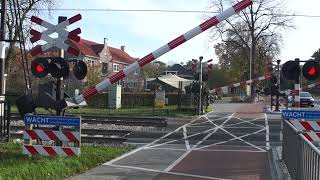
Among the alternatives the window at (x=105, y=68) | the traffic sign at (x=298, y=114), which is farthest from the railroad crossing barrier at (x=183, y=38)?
the window at (x=105, y=68)

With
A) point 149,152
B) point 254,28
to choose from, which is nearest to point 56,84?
point 149,152

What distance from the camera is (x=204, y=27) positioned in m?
14.8

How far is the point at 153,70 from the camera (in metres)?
120

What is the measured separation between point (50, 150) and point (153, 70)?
109 metres

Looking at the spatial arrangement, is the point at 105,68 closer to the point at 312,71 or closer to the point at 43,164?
the point at 312,71

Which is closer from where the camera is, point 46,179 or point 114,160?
point 46,179

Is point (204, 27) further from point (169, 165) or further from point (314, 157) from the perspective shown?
point (314, 157)

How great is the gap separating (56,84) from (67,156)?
5.88 ft

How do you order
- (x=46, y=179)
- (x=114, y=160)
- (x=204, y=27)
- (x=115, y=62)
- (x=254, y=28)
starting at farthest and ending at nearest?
(x=115, y=62) < (x=254, y=28) < (x=204, y=27) < (x=114, y=160) < (x=46, y=179)

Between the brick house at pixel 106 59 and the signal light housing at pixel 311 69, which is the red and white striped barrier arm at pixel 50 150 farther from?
the brick house at pixel 106 59

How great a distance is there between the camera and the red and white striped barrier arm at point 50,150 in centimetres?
1121

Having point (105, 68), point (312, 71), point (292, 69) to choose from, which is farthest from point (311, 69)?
point (105, 68)

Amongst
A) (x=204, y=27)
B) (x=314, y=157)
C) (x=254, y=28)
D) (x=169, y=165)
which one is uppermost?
(x=254, y=28)

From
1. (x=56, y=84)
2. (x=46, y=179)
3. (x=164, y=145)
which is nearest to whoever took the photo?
(x=46, y=179)
